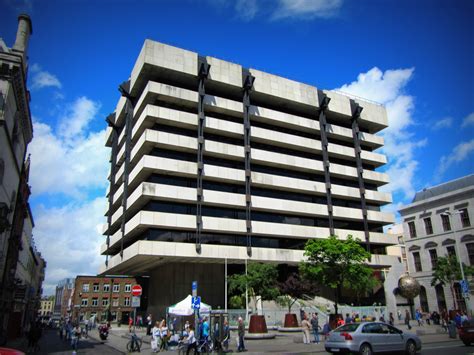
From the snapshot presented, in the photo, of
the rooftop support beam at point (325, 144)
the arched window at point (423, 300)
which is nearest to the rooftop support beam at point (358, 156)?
the rooftop support beam at point (325, 144)

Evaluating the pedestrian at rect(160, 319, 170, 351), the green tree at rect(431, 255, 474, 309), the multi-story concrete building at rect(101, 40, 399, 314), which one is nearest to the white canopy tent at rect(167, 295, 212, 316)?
the pedestrian at rect(160, 319, 170, 351)

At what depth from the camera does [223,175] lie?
151ft

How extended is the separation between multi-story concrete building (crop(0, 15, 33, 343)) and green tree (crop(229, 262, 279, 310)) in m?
21.6

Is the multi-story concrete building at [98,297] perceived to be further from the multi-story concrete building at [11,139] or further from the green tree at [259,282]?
the green tree at [259,282]

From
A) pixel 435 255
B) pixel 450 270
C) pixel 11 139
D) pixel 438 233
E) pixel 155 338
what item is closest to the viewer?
pixel 155 338

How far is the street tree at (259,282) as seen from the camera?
39.0 metres

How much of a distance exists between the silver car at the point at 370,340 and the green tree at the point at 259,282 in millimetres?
22649

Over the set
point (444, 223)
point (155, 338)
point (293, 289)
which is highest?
point (444, 223)

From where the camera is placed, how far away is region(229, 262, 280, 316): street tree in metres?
39.0

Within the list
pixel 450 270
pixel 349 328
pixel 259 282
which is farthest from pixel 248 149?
pixel 349 328

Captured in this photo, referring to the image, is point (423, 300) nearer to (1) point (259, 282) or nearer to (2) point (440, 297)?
(2) point (440, 297)

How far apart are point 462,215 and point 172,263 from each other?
39176mm

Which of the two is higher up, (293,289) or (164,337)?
(293,289)

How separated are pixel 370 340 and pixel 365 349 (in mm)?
440
